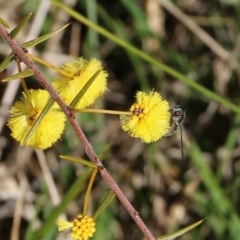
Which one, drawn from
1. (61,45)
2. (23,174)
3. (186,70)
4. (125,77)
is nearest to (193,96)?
(186,70)

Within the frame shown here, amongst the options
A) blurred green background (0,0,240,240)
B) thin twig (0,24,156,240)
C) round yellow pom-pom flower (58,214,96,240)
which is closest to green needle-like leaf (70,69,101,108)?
thin twig (0,24,156,240)

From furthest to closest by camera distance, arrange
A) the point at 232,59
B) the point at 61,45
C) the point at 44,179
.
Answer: the point at 61,45 → the point at 232,59 → the point at 44,179

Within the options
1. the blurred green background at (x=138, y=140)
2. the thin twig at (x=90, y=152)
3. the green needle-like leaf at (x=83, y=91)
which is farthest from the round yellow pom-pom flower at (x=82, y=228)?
the blurred green background at (x=138, y=140)

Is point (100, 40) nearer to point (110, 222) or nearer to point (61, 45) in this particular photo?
point (61, 45)

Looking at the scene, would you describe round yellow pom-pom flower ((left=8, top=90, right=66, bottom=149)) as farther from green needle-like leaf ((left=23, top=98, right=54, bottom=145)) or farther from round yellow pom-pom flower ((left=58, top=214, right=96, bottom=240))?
round yellow pom-pom flower ((left=58, top=214, right=96, bottom=240))

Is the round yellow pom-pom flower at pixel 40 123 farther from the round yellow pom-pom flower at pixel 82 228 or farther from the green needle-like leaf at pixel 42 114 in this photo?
the round yellow pom-pom flower at pixel 82 228
